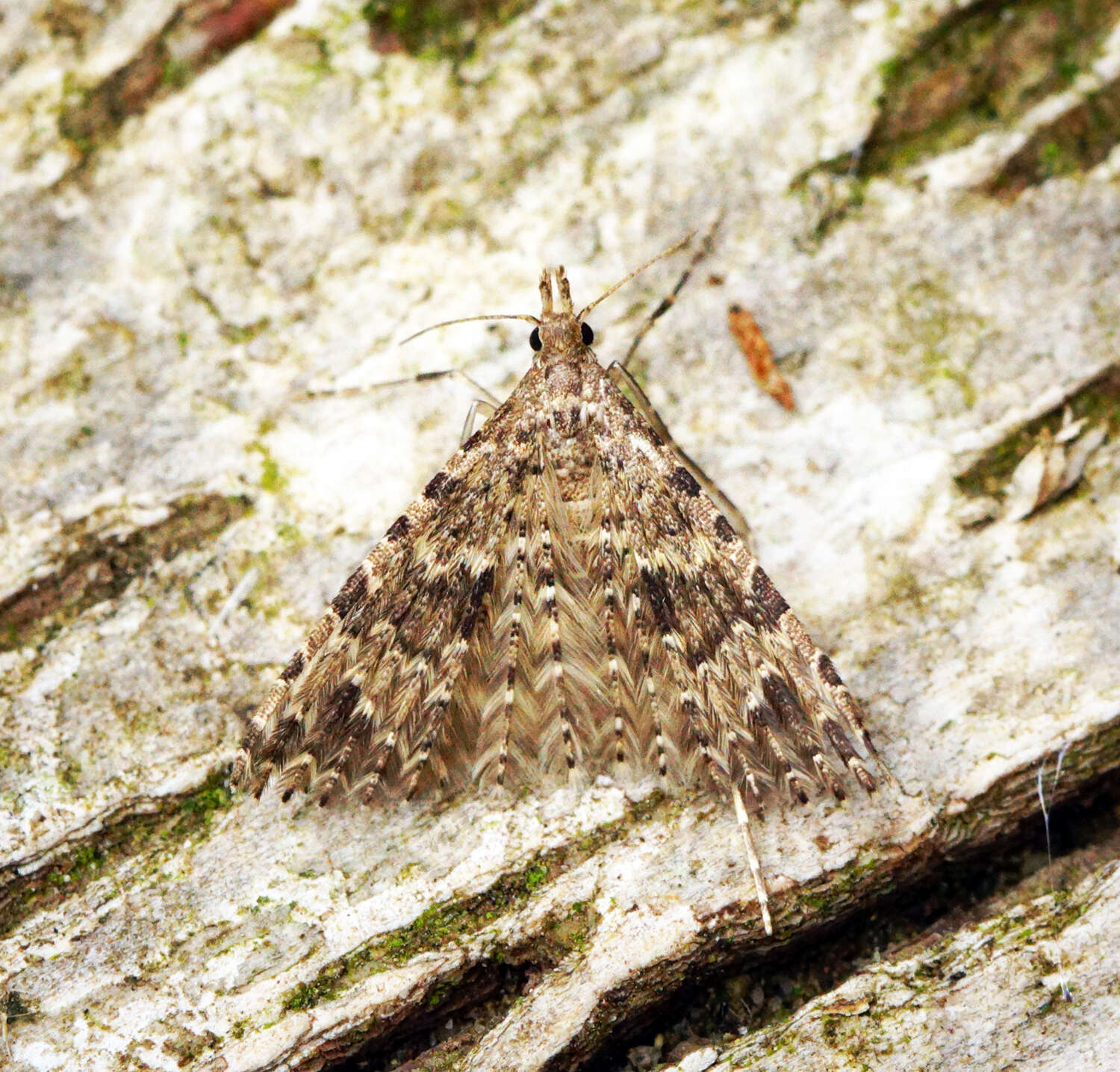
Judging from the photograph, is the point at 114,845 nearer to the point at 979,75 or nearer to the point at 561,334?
the point at 561,334

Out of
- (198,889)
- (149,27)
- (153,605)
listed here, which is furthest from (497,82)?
(198,889)

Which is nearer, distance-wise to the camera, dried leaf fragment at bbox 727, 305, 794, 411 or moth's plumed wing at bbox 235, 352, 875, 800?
moth's plumed wing at bbox 235, 352, 875, 800

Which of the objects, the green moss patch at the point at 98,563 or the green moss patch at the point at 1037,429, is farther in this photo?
the green moss patch at the point at 1037,429

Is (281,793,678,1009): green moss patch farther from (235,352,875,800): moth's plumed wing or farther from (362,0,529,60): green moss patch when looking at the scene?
(362,0,529,60): green moss patch

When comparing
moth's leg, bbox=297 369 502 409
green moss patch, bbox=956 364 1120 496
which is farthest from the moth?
green moss patch, bbox=956 364 1120 496

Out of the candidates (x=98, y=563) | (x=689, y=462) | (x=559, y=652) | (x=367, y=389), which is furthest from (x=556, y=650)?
(x=98, y=563)

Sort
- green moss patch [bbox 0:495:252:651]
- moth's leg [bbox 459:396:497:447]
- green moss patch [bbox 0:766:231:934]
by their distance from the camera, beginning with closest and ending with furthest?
green moss patch [bbox 0:766:231:934], green moss patch [bbox 0:495:252:651], moth's leg [bbox 459:396:497:447]

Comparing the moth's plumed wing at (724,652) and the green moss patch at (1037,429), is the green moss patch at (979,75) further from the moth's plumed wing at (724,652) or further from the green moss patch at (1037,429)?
the moth's plumed wing at (724,652)

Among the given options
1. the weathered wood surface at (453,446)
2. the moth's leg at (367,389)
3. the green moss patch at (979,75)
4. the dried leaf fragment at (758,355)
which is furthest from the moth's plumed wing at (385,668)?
the green moss patch at (979,75)
